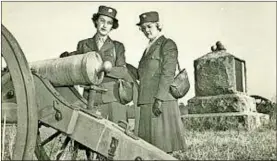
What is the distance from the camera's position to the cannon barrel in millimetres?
1995

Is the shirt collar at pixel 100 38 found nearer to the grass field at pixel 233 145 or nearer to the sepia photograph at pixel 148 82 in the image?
the sepia photograph at pixel 148 82

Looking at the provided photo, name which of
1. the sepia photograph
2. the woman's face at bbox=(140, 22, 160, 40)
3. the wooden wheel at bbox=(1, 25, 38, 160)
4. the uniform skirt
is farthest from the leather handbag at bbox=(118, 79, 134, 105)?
the wooden wheel at bbox=(1, 25, 38, 160)

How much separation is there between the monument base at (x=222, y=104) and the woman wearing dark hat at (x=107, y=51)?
0.37 meters

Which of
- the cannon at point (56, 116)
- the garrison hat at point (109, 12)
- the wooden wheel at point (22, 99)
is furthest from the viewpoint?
the garrison hat at point (109, 12)

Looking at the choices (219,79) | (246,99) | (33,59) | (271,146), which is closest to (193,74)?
(219,79)

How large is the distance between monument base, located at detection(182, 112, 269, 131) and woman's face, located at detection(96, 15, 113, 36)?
0.60 metres

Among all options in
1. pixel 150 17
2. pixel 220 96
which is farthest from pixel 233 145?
pixel 150 17

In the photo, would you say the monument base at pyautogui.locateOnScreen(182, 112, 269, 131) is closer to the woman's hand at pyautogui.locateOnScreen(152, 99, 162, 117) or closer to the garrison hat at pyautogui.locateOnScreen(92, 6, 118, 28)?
the woman's hand at pyautogui.locateOnScreen(152, 99, 162, 117)

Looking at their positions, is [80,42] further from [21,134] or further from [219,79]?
[219,79]

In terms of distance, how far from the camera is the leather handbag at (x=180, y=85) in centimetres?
206

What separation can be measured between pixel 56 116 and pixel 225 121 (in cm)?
83

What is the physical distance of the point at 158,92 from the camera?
6.83ft

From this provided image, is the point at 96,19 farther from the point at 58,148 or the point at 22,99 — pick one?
the point at 58,148

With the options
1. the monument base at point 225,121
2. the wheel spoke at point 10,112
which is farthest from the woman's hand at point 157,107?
the wheel spoke at point 10,112
